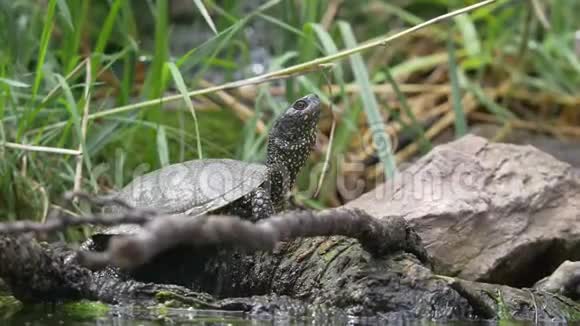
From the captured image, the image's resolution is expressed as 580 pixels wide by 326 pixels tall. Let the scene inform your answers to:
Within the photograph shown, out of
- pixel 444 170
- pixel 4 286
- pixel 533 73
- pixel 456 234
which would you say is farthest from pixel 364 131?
pixel 4 286

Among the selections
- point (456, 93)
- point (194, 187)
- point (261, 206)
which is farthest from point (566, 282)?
point (456, 93)

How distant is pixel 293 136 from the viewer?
325 centimetres

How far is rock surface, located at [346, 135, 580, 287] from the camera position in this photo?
3053 mm

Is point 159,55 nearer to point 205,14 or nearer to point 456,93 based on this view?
point 205,14

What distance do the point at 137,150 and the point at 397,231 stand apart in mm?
2089

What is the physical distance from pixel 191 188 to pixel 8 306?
0.66 meters

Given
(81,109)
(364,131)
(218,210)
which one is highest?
(81,109)

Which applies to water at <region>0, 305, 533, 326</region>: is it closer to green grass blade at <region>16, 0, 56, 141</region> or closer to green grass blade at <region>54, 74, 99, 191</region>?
green grass blade at <region>54, 74, 99, 191</region>

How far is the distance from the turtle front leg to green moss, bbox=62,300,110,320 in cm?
56

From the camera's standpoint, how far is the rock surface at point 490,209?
3053 millimetres

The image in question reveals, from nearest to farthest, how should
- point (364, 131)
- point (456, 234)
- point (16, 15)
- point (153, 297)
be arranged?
point (153, 297) < point (456, 234) < point (16, 15) < point (364, 131)

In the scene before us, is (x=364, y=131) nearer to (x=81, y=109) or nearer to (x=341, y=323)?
(x=81, y=109)

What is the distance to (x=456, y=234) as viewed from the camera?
10.1 feet

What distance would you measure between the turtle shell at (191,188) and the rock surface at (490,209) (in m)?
0.51
